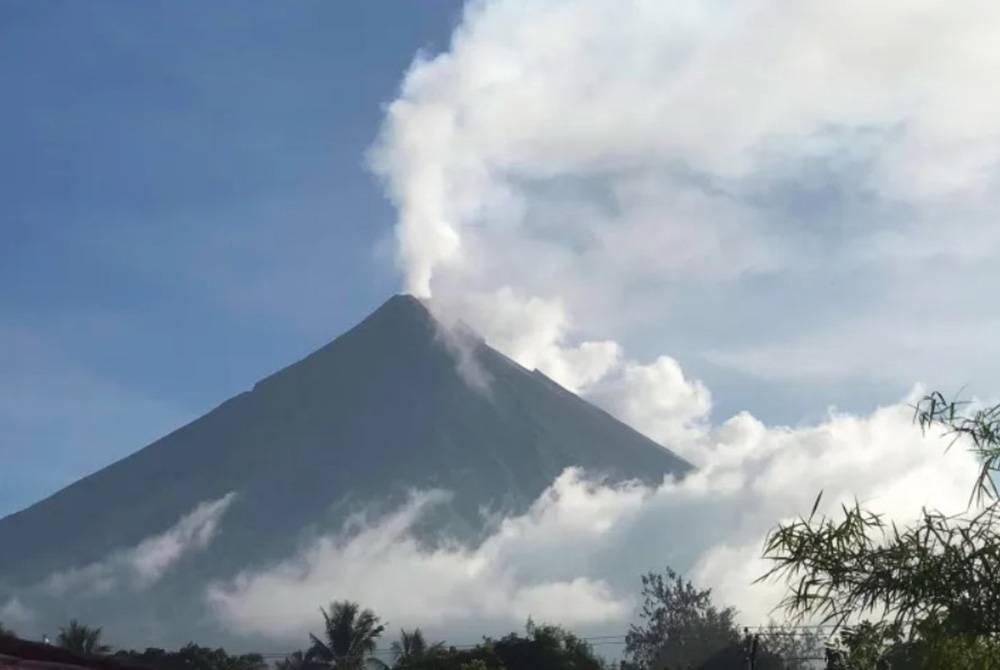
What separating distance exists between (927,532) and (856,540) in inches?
16.7

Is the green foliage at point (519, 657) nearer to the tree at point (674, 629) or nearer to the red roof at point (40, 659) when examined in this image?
the tree at point (674, 629)

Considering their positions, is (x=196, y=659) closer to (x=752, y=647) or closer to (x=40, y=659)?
(x=752, y=647)

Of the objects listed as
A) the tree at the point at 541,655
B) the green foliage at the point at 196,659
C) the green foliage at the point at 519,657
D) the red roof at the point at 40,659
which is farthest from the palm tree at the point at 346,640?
the red roof at the point at 40,659

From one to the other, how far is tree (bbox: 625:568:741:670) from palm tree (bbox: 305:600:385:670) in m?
24.2

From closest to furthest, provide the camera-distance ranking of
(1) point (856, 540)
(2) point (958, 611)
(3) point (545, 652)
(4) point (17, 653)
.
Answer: (2) point (958, 611)
(1) point (856, 540)
(4) point (17, 653)
(3) point (545, 652)

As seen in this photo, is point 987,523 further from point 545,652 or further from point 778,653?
point 778,653

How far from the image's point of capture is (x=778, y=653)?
82.0 m

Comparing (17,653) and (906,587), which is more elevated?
(17,653)

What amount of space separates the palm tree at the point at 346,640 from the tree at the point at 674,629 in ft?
79.3

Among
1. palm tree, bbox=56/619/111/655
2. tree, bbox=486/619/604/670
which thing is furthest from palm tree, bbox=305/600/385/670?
palm tree, bbox=56/619/111/655

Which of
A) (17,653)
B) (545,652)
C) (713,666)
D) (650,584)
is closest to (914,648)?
(17,653)

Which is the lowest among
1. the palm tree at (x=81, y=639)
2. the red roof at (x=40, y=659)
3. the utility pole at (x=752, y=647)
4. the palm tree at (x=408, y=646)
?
the red roof at (x=40, y=659)

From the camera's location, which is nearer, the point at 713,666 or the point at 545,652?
the point at 545,652

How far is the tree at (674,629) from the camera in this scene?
9994 centimetres
